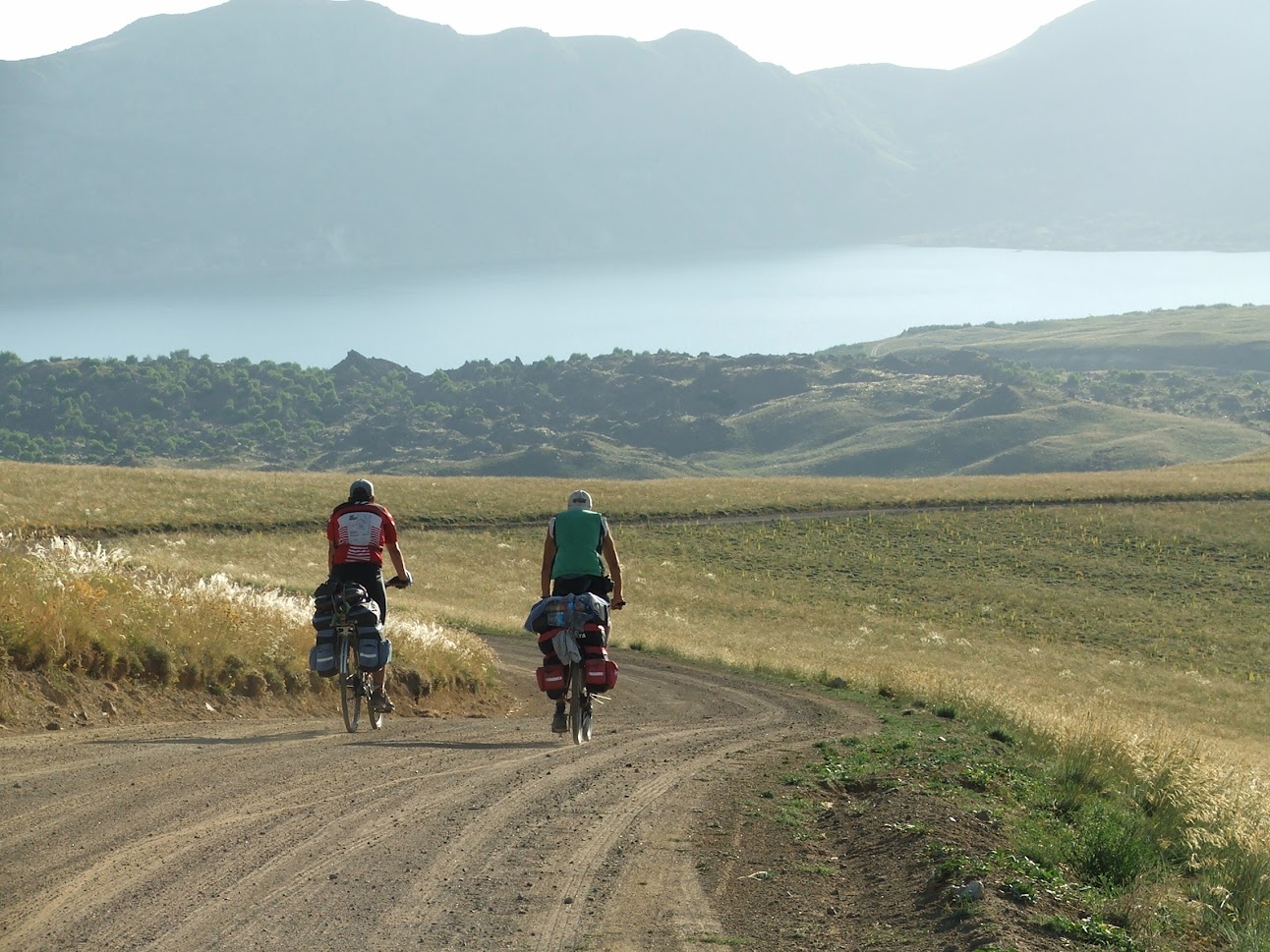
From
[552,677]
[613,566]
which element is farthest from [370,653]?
[613,566]

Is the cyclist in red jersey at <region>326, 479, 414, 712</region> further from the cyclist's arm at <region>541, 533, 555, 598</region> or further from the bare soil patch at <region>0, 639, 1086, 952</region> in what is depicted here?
the bare soil patch at <region>0, 639, 1086, 952</region>

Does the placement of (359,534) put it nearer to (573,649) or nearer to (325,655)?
(325,655)

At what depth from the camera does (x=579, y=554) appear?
13.8 metres

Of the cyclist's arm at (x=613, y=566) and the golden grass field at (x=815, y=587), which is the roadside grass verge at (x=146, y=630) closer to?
the golden grass field at (x=815, y=587)

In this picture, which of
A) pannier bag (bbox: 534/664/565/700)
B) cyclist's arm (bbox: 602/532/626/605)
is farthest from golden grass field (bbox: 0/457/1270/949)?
cyclist's arm (bbox: 602/532/626/605)

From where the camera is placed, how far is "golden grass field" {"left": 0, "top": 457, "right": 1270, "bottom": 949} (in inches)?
627

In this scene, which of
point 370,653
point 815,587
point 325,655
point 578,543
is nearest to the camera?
point 578,543

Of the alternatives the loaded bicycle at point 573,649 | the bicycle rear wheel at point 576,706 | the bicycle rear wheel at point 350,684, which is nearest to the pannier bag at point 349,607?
the bicycle rear wheel at point 350,684

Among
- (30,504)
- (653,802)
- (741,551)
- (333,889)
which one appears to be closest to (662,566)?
(741,551)

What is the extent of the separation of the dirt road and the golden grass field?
13.3 feet

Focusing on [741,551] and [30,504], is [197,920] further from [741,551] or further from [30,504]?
[741,551]

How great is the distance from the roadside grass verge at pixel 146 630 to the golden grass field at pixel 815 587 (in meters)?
0.04

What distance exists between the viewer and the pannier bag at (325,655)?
14.0 meters

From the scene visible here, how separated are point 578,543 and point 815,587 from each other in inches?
1587
